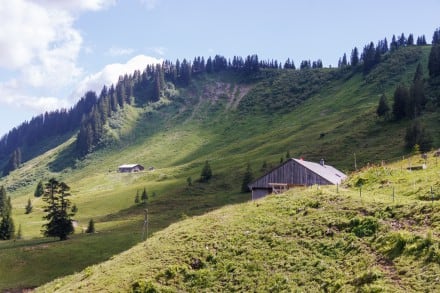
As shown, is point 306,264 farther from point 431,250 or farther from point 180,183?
point 180,183

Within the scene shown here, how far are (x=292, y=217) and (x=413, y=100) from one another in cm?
11224

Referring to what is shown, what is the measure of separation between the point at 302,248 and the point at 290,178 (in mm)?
28651

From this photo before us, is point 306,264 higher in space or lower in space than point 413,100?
lower

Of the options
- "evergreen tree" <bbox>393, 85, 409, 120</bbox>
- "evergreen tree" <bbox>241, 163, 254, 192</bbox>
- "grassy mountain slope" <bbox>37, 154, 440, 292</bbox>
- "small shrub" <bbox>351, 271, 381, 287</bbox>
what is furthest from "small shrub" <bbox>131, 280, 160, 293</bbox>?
"evergreen tree" <bbox>393, 85, 409, 120</bbox>

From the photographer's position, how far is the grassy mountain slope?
2608cm

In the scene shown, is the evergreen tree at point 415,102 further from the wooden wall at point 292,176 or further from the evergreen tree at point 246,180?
the wooden wall at point 292,176

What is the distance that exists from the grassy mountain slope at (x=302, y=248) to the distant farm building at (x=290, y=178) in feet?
47.3

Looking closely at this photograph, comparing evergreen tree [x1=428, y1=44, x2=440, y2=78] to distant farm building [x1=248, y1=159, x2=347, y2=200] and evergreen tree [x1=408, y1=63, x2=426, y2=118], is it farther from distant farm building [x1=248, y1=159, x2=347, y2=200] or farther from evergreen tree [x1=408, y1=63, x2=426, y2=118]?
distant farm building [x1=248, y1=159, x2=347, y2=200]

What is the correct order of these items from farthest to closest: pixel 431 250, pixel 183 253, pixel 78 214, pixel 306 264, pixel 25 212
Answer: pixel 25 212 → pixel 78 214 → pixel 183 253 → pixel 306 264 → pixel 431 250

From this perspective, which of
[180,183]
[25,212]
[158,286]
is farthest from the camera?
[180,183]

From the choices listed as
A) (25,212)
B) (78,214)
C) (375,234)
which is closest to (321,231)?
(375,234)

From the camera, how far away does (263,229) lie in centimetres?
3572

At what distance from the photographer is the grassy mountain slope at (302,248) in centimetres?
2608

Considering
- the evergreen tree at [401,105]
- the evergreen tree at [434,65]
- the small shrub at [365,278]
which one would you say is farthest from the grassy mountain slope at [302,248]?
the evergreen tree at [434,65]
